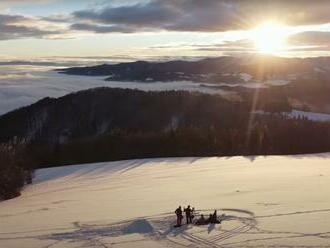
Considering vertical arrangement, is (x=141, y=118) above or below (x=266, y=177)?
above

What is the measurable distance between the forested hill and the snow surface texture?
33.5 m

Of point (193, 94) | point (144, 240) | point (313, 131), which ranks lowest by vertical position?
point (144, 240)

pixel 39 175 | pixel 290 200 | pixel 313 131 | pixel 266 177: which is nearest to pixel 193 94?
pixel 313 131

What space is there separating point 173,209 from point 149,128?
364 feet

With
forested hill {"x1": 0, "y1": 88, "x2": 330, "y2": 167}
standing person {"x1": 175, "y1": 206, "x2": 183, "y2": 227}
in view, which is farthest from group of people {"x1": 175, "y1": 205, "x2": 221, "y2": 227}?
forested hill {"x1": 0, "y1": 88, "x2": 330, "y2": 167}

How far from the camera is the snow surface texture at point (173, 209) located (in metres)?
22.3

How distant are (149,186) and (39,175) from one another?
22510 mm

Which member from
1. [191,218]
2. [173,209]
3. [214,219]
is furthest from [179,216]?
[173,209]

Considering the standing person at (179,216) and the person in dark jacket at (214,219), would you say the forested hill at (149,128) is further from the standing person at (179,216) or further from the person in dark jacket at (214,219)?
the standing person at (179,216)

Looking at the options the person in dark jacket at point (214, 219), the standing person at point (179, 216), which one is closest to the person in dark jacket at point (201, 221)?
the person in dark jacket at point (214, 219)

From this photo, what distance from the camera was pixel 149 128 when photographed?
139 m

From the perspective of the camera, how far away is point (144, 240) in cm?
2241

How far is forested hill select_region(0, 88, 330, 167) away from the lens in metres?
83.8

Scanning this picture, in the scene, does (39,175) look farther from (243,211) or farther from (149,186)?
(243,211)
